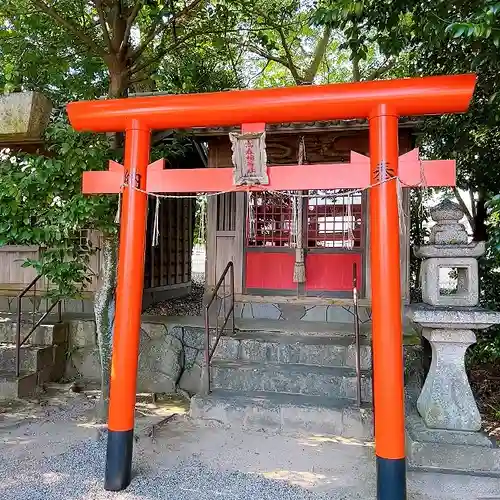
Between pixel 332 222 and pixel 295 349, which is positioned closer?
pixel 295 349

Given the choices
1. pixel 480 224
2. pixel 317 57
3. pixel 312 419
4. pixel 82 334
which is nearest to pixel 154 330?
pixel 82 334

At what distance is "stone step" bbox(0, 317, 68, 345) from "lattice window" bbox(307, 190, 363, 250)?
4187mm

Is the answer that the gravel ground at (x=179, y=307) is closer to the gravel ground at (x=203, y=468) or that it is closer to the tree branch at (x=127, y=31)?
the gravel ground at (x=203, y=468)

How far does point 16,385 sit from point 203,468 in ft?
10.7

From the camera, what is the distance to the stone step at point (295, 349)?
5.92 meters

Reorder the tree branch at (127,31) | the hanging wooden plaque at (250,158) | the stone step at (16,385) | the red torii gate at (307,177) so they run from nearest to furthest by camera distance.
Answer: the red torii gate at (307,177)
the hanging wooden plaque at (250,158)
the tree branch at (127,31)
the stone step at (16,385)

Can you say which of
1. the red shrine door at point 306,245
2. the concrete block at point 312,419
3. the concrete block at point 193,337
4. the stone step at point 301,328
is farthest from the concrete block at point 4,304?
the concrete block at point 312,419

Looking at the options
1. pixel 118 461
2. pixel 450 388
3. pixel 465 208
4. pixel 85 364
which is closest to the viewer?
pixel 118 461

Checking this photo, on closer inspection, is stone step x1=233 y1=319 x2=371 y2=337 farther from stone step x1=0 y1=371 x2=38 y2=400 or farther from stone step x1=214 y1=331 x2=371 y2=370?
stone step x1=0 y1=371 x2=38 y2=400

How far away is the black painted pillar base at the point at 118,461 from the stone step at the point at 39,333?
378cm

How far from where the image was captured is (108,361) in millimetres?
5285

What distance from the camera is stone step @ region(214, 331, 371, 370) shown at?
5922 millimetres

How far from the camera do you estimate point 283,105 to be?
3729 mm

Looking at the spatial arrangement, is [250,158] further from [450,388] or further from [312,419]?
[312,419]
